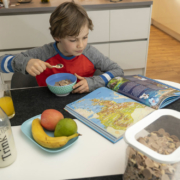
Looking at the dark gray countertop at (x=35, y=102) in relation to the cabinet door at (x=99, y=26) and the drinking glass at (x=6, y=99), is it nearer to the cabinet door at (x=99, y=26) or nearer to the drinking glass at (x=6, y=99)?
the drinking glass at (x=6, y=99)

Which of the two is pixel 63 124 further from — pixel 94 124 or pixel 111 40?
pixel 111 40

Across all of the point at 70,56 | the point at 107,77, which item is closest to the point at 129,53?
the point at 70,56

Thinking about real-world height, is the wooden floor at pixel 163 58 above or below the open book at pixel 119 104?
below

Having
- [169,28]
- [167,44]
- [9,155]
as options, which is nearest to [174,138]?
[9,155]

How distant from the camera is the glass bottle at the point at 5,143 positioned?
0.60 m

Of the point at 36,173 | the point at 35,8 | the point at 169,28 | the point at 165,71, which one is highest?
the point at 35,8

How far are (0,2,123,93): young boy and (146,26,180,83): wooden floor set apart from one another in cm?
163

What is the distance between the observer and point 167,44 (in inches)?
150

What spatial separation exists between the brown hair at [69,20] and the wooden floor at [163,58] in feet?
6.19

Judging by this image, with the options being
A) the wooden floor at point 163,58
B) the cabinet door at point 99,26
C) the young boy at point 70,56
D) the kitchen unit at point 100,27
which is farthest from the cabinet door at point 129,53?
the young boy at point 70,56

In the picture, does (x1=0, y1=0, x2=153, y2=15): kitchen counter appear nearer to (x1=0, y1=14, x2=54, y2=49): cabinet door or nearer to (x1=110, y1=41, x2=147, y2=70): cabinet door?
(x1=0, y1=14, x2=54, y2=49): cabinet door

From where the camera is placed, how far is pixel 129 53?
8.30ft

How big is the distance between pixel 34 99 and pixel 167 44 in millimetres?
3415

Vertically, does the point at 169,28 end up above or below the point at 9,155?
below
